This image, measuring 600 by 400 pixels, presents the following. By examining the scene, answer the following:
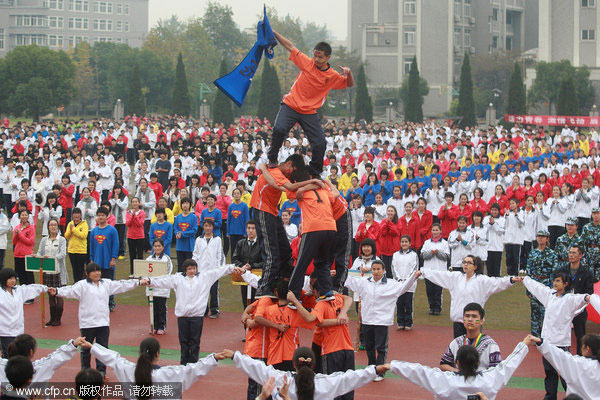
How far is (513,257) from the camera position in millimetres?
17844

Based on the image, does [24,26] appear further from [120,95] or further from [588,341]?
[588,341]

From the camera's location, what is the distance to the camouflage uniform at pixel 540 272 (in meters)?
12.6

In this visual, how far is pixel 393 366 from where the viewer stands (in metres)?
7.72

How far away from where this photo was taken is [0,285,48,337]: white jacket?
10500 millimetres

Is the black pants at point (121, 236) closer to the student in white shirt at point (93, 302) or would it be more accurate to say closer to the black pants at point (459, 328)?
the student in white shirt at point (93, 302)

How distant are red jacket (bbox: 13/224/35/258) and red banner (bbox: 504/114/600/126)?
30419mm

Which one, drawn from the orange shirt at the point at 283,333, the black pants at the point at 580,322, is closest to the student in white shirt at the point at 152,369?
the orange shirt at the point at 283,333

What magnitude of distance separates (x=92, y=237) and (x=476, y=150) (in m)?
16.5

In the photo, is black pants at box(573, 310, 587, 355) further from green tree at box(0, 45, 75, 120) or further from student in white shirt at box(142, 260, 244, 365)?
green tree at box(0, 45, 75, 120)

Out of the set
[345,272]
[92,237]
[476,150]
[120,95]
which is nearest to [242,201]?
[92,237]

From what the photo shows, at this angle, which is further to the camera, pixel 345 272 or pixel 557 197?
pixel 557 197

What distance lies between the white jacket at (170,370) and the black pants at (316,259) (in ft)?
4.94

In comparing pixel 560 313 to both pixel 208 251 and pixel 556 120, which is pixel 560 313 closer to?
pixel 208 251

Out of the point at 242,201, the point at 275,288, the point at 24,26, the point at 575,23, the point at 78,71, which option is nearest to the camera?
the point at 275,288
